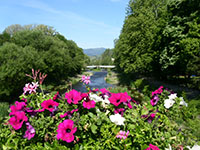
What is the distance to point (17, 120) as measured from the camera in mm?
1914

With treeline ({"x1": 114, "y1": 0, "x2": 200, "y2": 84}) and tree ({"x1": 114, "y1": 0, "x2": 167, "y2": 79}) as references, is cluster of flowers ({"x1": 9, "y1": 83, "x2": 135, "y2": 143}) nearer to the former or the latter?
treeline ({"x1": 114, "y1": 0, "x2": 200, "y2": 84})

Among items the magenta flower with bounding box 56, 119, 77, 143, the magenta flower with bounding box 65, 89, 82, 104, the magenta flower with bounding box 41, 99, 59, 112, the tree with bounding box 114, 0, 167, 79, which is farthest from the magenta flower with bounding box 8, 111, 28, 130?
the tree with bounding box 114, 0, 167, 79

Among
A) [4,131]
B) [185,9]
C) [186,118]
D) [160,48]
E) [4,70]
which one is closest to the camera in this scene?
[4,131]

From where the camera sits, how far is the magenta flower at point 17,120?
6.17 feet

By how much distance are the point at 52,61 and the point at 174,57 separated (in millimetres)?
17080

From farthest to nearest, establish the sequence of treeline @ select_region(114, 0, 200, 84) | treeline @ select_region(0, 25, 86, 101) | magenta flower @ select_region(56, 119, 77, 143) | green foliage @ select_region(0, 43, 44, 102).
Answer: treeline @ select_region(0, 25, 86, 101)
green foliage @ select_region(0, 43, 44, 102)
treeline @ select_region(114, 0, 200, 84)
magenta flower @ select_region(56, 119, 77, 143)

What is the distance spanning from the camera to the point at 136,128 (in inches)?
80.5

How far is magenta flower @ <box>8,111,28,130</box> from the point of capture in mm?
1881

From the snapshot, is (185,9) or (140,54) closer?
(185,9)

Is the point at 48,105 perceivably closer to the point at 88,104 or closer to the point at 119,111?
the point at 88,104

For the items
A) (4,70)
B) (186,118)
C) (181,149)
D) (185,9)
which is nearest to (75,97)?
(181,149)

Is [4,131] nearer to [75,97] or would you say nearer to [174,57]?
[75,97]

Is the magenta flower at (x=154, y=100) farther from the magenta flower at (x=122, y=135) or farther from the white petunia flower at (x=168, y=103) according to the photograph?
the magenta flower at (x=122, y=135)

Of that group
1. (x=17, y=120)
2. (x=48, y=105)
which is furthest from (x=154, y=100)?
(x=17, y=120)
